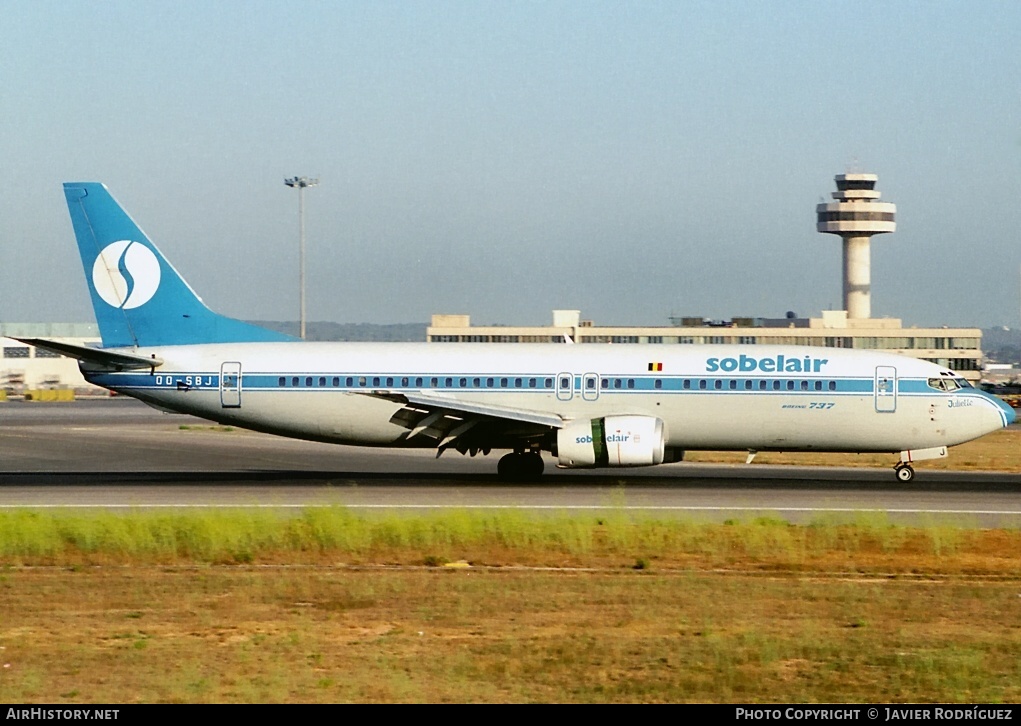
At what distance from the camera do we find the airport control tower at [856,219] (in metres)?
160

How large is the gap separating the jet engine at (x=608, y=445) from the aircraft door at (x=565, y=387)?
189 centimetres

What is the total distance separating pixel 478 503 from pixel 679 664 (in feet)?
47.6

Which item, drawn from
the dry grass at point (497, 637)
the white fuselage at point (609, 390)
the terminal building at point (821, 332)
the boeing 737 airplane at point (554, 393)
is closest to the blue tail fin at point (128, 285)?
the boeing 737 airplane at point (554, 393)

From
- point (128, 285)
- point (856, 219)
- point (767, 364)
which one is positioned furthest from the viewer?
point (856, 219)

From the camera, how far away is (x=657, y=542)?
2081cm

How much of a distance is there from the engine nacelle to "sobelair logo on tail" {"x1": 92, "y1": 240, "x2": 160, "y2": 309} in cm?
1205

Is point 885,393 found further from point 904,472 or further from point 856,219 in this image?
point 856,219

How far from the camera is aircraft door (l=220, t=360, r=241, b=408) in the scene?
3312cm

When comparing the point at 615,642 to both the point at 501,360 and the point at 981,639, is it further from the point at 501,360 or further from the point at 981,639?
the point at 501,360

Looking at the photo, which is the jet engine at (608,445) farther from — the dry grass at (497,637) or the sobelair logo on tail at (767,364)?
the dry grass at (497,637)

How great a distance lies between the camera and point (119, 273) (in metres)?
34.7

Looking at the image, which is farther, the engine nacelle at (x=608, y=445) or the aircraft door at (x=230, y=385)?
the aircraft door at (x=230, y=385)

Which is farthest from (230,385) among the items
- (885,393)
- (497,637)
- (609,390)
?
(497,637)

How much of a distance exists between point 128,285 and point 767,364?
16769 millimetres
